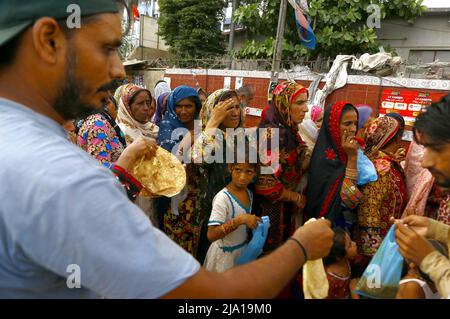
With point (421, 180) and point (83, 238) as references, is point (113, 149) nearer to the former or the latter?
point (83, 238)

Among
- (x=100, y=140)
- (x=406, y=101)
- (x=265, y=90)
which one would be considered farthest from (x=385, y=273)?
(x=265, y=90)

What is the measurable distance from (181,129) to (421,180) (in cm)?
219

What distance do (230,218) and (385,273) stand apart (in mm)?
1214

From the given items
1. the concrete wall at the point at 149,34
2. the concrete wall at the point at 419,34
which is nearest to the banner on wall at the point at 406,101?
the concrete wall at the point at 419,34

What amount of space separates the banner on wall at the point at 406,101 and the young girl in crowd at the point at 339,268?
5834mm

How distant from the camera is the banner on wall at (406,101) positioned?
7.12m

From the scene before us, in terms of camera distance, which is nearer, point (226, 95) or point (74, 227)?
point (74, 227)

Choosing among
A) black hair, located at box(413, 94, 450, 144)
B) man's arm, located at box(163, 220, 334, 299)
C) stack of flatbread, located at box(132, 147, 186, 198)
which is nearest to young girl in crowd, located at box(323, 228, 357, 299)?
black hair, located at box(413, 94, 450, 144)

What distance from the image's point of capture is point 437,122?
1548mm

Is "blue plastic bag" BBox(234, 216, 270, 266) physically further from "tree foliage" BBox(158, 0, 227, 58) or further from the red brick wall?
"tree foliage" BBox(158, 0, 227, 58)

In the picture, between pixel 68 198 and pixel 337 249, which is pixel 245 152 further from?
pixel 68 198

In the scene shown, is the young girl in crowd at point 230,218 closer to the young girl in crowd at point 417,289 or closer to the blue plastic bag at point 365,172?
the blue plastic bag at point 365,172

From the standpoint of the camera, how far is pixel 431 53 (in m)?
11.5

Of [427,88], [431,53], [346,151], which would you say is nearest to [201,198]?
[346,151]
